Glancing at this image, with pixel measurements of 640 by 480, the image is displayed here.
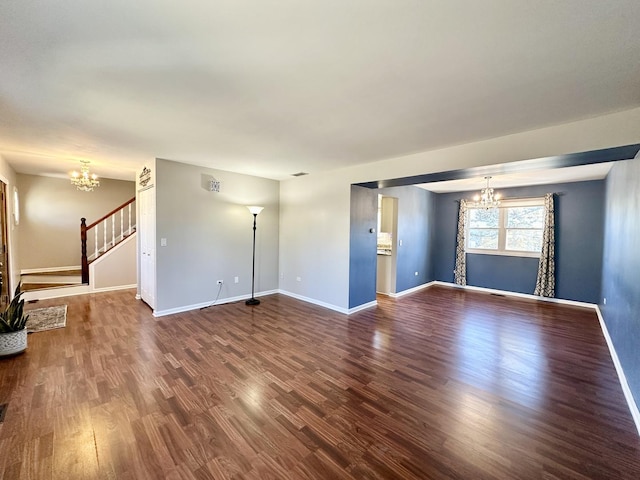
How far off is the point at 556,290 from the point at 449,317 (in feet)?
9.91

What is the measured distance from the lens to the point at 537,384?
106 inches

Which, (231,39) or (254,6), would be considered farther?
(231,39)

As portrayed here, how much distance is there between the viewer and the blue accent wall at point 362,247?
484cm

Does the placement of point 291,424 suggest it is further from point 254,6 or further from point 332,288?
point 332,288

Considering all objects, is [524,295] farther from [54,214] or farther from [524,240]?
[54,214]

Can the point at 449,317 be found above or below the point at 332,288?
below

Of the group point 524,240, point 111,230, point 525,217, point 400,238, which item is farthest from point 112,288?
point 525,217

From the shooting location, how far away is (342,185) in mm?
4883

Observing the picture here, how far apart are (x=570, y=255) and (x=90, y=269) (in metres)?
10.1

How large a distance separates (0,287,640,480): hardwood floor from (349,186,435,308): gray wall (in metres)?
1.14

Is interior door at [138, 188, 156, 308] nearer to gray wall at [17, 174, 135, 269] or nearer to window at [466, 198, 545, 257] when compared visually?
gray wall at [17, 174, 135, 269]

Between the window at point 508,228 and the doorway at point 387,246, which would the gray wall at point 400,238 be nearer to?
the doorway at point 387,246

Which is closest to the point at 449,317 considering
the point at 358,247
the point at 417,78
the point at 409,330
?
the point at 409,330

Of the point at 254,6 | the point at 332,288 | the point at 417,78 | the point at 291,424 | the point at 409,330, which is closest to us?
the point at 254,6
